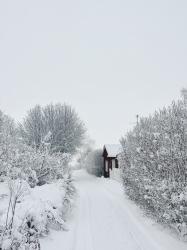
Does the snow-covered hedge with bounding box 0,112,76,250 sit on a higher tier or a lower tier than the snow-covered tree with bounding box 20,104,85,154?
lower

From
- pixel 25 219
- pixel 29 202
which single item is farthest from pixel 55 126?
pixel 25 219

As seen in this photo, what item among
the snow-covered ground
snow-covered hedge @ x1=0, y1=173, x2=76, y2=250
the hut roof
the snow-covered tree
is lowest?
the snow-covered ground

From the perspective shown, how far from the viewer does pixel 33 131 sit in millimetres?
33031

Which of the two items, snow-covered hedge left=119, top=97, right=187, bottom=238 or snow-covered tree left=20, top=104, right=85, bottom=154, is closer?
snow-covered hedge left=119, top=97, right=187, bottom=238

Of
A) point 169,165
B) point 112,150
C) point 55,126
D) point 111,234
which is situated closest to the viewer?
point 169,165

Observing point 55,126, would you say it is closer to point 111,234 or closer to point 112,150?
point 112,150

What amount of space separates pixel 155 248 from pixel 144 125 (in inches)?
228

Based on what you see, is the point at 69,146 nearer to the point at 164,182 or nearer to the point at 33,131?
the point at 33,131

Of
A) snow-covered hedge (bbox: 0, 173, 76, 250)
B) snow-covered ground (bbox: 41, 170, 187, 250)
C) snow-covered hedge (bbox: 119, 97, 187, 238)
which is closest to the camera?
snow-covered hedge (bbox: 0, 173, 76, 250)

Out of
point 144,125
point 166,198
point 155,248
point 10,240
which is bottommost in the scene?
point 155,248

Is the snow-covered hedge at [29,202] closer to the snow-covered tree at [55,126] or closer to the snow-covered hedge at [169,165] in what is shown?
the snow-covered hedge at [169,165]

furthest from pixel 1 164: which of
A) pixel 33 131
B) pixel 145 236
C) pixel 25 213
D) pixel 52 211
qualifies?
pixel 33 131

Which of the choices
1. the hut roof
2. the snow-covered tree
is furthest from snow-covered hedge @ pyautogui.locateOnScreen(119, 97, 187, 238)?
the hut roof

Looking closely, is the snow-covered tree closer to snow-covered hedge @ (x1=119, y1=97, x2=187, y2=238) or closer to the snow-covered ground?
the snow-covered ground
